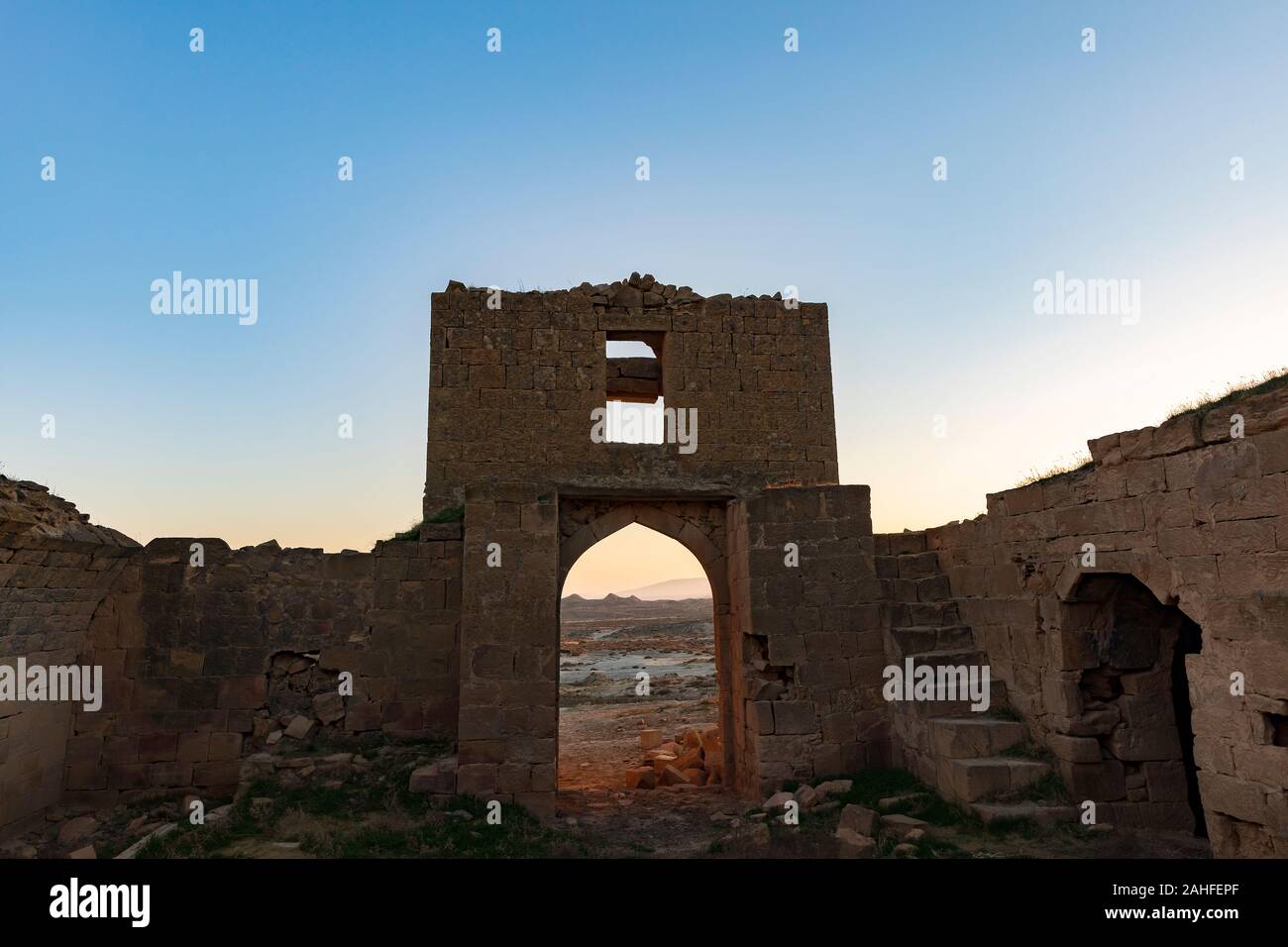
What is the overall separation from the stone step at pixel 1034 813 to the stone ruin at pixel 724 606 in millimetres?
209

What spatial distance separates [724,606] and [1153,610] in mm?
4862

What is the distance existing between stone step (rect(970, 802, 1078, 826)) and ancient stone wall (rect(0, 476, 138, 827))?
8945mm

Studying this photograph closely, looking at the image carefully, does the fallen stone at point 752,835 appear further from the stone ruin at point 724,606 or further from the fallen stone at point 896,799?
the fallen stone at point 896,799

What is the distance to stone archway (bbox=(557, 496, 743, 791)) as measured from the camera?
980cm

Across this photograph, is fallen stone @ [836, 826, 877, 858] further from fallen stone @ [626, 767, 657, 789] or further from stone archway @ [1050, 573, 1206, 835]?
fallen stone @ [626, 767, 657, 789]

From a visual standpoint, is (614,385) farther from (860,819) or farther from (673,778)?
(860,819)

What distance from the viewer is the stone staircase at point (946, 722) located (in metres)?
7.17

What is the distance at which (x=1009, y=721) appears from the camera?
25.6 feet
